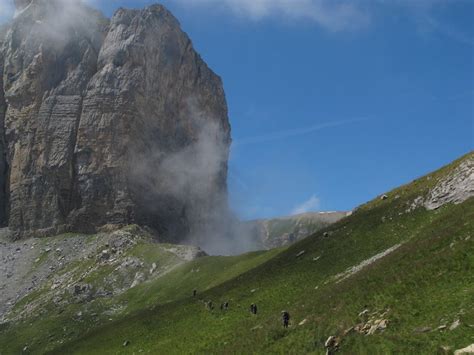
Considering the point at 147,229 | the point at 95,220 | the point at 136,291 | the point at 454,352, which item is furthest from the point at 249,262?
the point at 95,220

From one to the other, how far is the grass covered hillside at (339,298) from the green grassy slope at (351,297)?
103 millimetres

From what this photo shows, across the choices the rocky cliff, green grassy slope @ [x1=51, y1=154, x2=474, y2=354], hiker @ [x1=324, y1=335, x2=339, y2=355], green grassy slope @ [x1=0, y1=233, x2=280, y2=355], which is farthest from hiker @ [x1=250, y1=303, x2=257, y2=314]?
the rocky cliff

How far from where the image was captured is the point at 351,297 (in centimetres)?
3272

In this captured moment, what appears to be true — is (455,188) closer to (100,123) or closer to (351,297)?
(351,297)

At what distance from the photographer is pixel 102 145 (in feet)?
533

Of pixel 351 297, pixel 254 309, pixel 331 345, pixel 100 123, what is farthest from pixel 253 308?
pixel 100 123

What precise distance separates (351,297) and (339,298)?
1.18 m

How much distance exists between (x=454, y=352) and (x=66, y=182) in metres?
157

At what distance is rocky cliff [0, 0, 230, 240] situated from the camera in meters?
161

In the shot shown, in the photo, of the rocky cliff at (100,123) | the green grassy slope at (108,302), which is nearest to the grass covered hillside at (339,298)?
the green grassy slope at (108,302)

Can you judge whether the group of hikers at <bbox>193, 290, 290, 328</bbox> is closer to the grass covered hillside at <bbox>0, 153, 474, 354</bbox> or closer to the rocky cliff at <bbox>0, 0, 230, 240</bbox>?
the grass covered hillside at <bbox>0, 153, 474, 354</bbox>

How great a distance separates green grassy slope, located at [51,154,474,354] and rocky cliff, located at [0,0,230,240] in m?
94.4

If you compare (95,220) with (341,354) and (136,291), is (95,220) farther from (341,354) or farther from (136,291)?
(341,354)

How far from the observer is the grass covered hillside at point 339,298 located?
2558 cm
